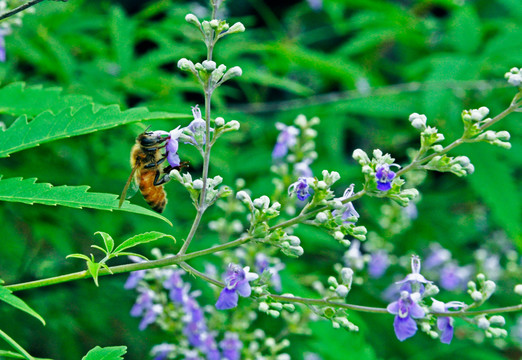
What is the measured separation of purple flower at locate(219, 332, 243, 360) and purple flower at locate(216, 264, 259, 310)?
1305mm

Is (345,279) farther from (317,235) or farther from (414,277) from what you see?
(317,235)

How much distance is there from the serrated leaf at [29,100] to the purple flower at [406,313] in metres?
1.47

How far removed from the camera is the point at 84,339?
17.8 feet

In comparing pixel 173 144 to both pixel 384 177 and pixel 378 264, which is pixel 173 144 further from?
pixel 378 264

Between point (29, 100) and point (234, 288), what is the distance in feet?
4.18

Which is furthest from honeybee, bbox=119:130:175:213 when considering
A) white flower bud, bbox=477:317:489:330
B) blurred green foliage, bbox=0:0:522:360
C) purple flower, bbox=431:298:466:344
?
white flower bud, bbox=477:317:489:330

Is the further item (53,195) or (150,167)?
(150,167)

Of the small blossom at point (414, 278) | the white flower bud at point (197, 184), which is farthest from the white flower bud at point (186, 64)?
the small blossom at point (414, 278)

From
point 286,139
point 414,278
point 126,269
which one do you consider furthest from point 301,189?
point 286,139

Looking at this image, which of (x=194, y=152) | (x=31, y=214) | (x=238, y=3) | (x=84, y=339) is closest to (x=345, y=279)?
(x=194, y=152)

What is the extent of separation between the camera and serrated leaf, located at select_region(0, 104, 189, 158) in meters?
1.96

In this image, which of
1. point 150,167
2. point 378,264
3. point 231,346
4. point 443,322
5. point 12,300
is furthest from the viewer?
point 378,264

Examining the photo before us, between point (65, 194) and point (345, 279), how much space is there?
1.04m

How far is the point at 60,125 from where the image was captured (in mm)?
1986
